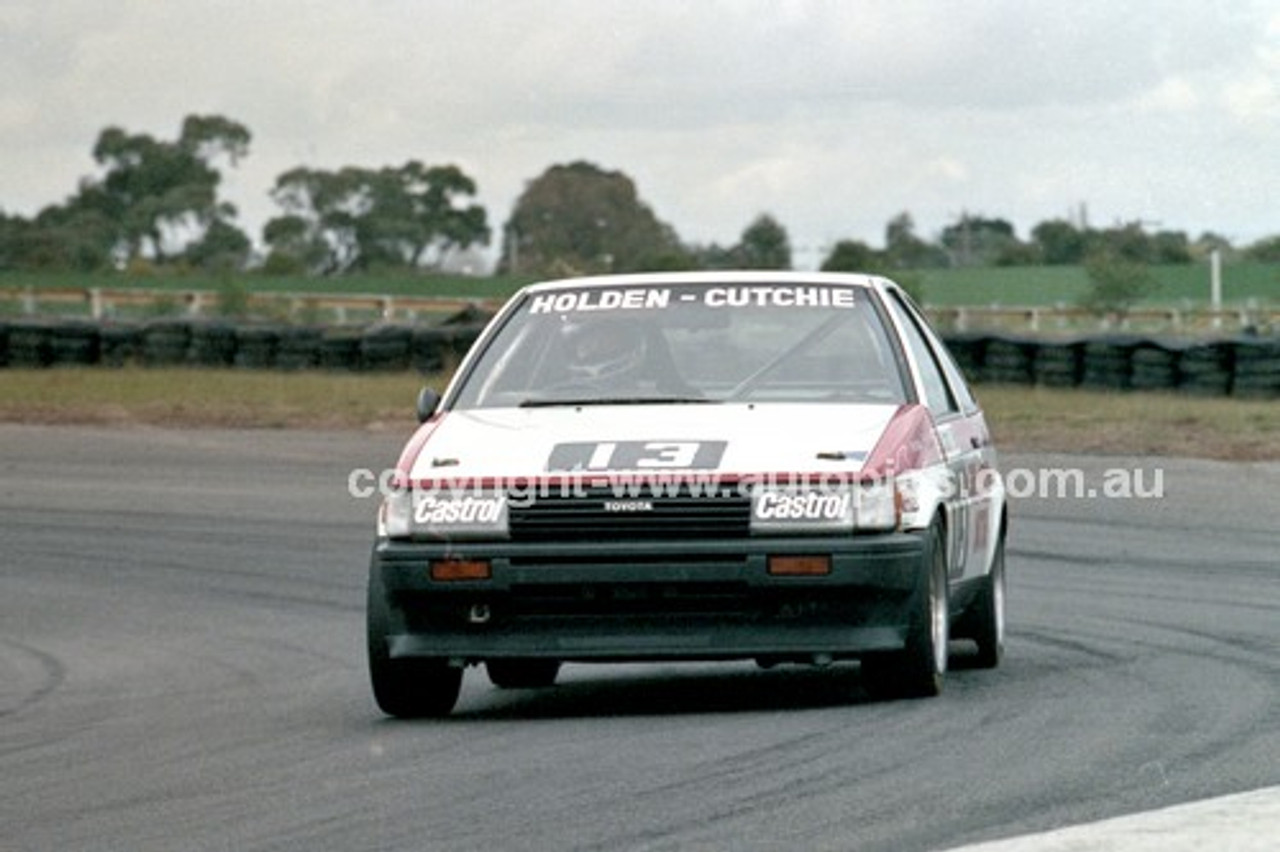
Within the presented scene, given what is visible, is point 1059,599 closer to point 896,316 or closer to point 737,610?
point 896,316

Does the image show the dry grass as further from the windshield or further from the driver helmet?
the driver helmet

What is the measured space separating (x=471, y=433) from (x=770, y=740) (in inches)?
66.9

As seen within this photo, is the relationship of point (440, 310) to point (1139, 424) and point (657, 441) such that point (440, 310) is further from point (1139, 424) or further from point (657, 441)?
point (657, 441)

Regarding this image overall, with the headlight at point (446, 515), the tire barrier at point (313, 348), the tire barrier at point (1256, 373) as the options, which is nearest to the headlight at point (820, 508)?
the headlight at point (446, 515)

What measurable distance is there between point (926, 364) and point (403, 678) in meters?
2.30

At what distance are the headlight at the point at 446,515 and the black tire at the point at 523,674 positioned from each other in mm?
1208

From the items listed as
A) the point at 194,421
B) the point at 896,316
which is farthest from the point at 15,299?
the point at 896,316

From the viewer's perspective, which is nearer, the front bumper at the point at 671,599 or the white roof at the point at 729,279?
the front bumper at the point at 671,599

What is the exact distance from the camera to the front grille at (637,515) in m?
8.85

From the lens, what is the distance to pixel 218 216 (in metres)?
112

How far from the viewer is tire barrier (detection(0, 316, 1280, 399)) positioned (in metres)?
31.1

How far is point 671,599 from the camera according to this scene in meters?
8.90

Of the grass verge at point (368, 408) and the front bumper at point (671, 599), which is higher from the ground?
the front bumper at point (671, 599)

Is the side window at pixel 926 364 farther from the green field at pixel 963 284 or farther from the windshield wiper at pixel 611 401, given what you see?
the green field at pixel 963 284
